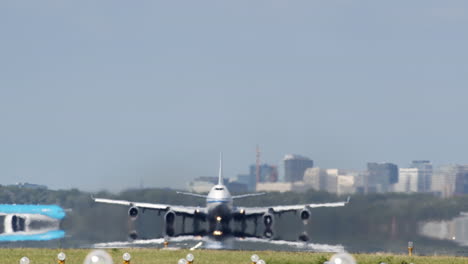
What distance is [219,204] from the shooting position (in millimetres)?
93062

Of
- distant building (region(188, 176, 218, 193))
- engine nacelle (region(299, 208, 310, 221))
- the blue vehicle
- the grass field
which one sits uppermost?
distant building (region(188, 176, 218, 193))

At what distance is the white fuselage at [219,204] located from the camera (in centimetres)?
9319

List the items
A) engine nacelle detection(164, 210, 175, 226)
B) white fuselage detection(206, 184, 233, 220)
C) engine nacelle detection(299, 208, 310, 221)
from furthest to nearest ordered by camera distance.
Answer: engine nacelle detection(299, 208, 310, 221)
engine nacelle detection(164, 210, 175, 226)
white fuselage detection(206, 184, 233, 220)

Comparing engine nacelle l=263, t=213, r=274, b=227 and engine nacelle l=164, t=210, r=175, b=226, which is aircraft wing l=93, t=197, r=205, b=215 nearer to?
engine nacelle l=164, t=210, r=175, b=226

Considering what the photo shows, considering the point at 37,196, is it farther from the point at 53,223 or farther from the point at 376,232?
the point at 376,232

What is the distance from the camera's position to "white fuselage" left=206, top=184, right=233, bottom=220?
93.2 m

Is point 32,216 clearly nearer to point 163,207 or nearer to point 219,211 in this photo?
point 163,207

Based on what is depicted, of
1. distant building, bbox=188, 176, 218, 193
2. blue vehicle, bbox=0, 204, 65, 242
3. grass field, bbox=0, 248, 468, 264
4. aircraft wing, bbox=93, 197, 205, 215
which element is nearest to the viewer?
grass field, bbox=0, 248, 468, 264

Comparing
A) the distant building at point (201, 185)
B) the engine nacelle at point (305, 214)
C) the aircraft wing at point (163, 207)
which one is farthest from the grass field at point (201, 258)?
the distant building at point (201, 185)

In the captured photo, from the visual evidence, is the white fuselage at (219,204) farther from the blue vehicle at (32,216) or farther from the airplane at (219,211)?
the blue vehicle at (32,216)

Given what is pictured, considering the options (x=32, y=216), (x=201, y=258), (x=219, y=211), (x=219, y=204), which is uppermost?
(x=219, y=204)

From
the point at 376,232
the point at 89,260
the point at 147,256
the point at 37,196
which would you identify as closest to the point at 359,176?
the point at 376,232

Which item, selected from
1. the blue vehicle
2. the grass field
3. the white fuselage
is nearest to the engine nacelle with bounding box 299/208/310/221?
the white fuselage

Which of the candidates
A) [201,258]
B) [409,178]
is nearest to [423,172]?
[409,178]
